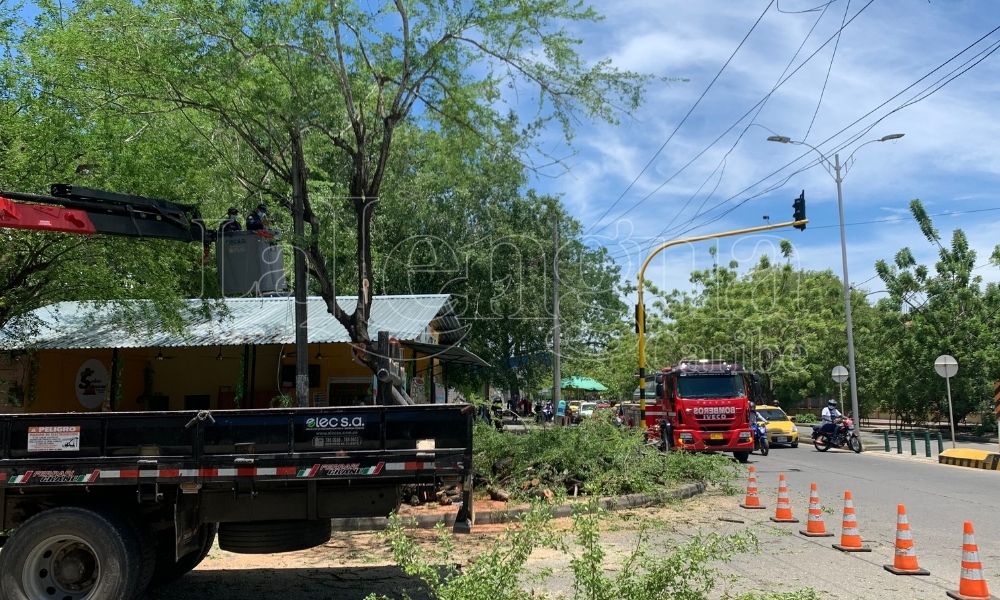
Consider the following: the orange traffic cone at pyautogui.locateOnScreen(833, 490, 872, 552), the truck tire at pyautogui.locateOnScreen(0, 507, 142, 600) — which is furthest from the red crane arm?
the orange traffic cone at pyautogui.locateOnScreen(833, 490, 872, 552)

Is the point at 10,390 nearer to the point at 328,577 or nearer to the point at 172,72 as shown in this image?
the point at 172,72

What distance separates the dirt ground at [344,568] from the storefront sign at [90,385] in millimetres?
14898

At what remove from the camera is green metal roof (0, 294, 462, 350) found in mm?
18250

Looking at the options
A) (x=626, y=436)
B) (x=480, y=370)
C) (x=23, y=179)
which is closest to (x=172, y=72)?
(x=23, y=179)

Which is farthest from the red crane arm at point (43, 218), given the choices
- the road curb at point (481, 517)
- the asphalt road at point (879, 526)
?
the asphalt road at point (879, 526)

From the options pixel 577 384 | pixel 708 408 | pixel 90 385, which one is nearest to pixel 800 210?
pixel 708 408

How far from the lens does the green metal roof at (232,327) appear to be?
18250 mm

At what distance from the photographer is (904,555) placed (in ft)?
25.1

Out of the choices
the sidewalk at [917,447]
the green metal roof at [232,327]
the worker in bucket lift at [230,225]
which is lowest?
the sidewalk at [917,447]

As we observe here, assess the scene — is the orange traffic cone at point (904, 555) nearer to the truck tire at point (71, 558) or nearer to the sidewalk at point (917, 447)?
the truck tire at point (71, 558)

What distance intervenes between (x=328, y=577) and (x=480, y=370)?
2306 cm

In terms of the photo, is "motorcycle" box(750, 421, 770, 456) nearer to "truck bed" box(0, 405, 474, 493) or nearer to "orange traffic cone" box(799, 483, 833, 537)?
"orange traffic cone" box(799, 483, 833, 537)

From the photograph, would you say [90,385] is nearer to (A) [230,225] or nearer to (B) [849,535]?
(A) [230,225]

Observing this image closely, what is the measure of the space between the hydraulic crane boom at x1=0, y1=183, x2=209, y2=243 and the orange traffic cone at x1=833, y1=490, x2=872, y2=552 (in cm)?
981
